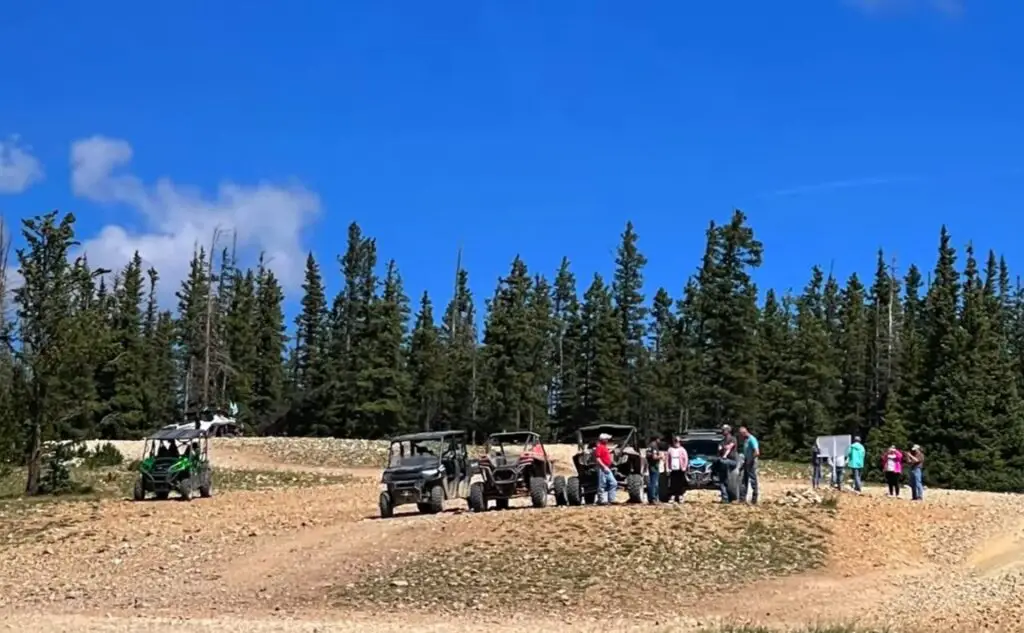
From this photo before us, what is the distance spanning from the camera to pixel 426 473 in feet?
85.0

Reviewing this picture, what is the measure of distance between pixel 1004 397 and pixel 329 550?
4179 cm

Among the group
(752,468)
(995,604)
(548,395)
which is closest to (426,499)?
(752,468)

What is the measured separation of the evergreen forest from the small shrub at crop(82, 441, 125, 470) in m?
15.8

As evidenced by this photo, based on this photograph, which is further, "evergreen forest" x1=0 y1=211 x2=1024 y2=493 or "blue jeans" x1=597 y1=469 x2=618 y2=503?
"evergreen forest" x1=0 y1=211 x2=1024 y2=493

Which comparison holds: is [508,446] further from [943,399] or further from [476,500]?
[943,399]

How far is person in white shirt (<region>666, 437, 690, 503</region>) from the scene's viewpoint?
2605 centimetres

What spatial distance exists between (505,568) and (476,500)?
6661mm

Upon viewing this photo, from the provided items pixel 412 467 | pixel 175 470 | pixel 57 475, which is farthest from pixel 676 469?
pixel 57 475

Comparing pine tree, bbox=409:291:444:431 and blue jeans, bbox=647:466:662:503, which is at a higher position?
pine tree, bbox=409:291:444:431

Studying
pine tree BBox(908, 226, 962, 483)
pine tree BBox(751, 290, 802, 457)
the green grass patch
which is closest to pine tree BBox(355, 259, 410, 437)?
pine tree BBox(751, 290, 802, 457)

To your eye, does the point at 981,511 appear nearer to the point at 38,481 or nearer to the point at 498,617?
the point at 498,617

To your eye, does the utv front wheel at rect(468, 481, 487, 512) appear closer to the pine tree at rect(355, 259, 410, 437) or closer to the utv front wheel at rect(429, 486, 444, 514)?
the utv front wheel at rect(429, 486, 444, 514)

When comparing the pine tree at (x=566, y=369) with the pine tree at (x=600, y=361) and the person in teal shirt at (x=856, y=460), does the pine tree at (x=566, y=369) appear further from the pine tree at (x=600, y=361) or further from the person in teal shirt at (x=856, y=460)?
the person in teal shirt at (x=856, y=460)

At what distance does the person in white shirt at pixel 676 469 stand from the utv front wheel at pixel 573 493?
7.10 feet
